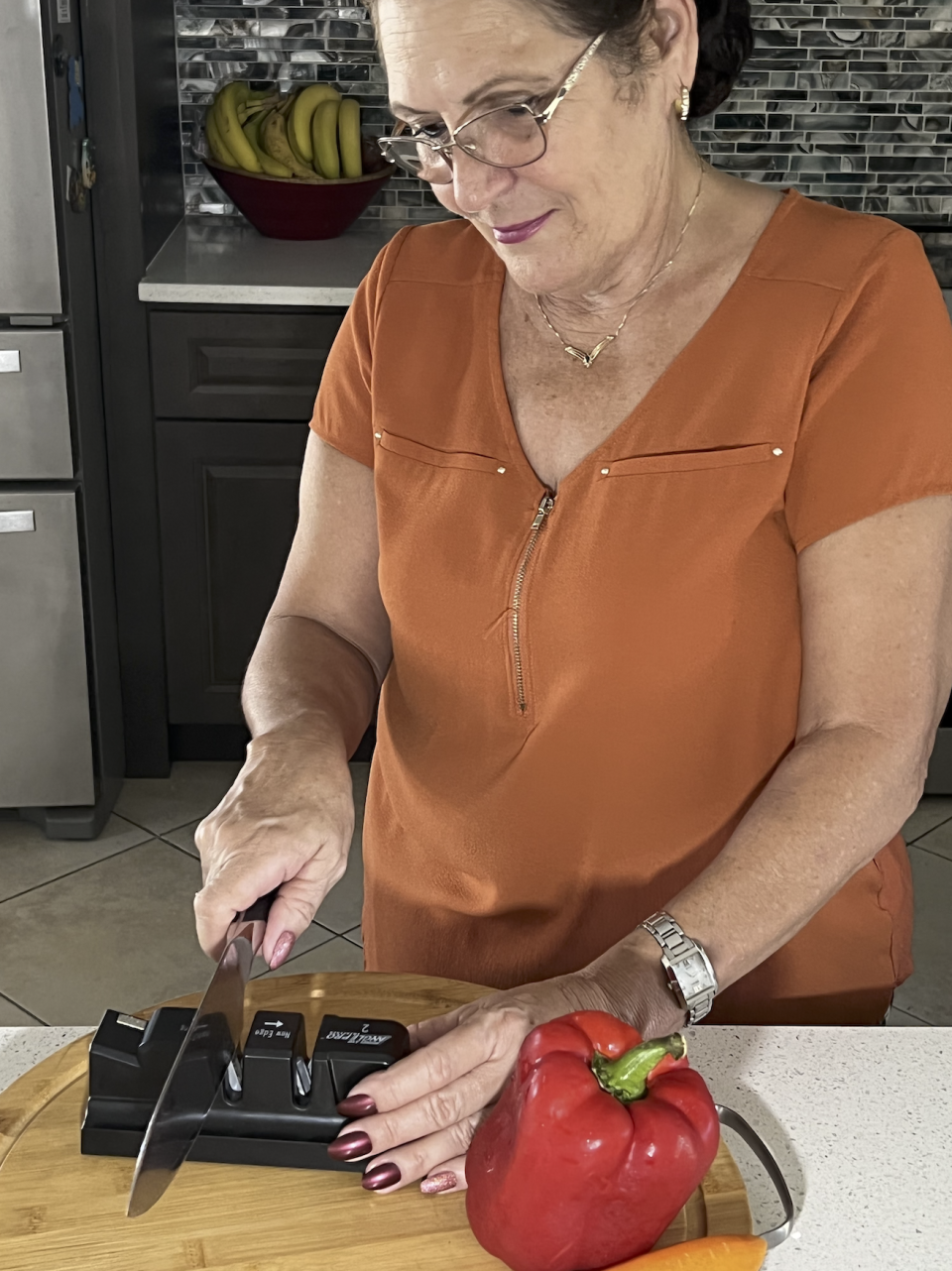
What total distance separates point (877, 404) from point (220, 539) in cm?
196

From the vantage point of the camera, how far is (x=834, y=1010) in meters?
1.22

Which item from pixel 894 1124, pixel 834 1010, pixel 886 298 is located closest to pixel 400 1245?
pixel 894 1124

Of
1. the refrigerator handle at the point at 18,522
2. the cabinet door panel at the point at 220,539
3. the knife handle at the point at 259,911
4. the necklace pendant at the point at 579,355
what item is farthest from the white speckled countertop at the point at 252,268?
the knife handle at the point at 259,911

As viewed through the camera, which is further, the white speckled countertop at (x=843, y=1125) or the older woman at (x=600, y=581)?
the older woman at (x=600, y=581)

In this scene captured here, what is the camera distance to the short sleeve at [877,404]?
1.04m

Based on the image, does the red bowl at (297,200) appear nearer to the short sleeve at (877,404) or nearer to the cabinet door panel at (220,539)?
the cabinet door panel at (220,539)

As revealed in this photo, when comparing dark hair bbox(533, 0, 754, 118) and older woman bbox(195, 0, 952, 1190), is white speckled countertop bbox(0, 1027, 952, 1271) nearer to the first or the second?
older woman bbox(195, 0, 952, 1190)

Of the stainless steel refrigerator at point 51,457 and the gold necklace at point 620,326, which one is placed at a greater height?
the gold necklace at point 620,326

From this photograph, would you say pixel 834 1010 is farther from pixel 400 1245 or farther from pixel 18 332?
pixel 18 332

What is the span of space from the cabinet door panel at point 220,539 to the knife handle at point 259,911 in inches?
71.7

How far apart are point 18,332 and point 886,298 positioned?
179cm

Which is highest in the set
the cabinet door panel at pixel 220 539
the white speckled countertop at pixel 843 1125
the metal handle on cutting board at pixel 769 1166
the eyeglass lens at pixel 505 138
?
the eyeglass lens at pixel 505 138

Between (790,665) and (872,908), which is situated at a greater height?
(790,665)

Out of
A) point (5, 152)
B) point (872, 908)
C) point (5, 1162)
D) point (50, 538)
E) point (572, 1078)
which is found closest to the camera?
point (572, 1078)
